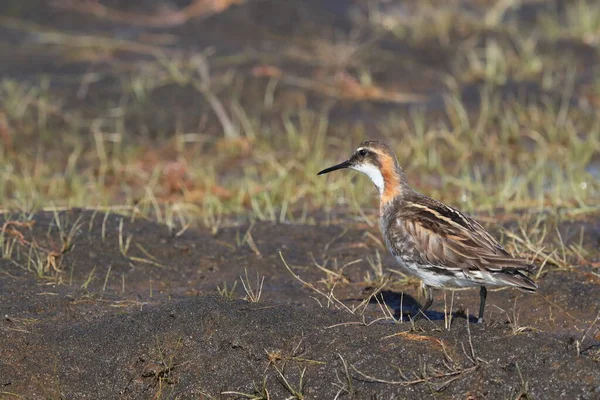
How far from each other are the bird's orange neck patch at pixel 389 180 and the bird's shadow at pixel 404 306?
0.59 metres

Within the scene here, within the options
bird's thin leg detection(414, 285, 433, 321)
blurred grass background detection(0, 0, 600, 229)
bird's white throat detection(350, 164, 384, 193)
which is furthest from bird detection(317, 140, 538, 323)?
blurred grass background detection(0, 0, 600, 229)

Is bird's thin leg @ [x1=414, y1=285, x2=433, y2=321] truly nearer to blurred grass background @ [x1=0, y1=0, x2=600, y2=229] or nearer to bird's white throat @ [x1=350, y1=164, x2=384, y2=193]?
bird's white throat @ [x1=350, y1=164, x2=384, y2=193]

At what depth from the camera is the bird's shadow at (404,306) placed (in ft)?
21.7

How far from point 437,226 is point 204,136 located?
5.58 m

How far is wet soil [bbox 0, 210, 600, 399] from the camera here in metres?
5.25

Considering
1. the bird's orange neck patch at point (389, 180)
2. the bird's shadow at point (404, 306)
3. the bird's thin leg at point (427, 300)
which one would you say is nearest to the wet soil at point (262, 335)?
the bird's shadow at point (404, 306)

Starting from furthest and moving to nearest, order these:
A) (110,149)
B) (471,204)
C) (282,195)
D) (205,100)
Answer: (205,100)
(110,149)
(282,195)
(471,204)

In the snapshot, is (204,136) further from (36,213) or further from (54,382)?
(54,382)

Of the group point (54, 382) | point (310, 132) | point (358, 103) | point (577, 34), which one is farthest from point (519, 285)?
point (577, 34)

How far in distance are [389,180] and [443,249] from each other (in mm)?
1015

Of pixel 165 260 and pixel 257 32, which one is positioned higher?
pixel 257 32

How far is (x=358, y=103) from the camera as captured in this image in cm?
1232

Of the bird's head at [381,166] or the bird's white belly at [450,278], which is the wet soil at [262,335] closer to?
the bird's white belly at [450,278]

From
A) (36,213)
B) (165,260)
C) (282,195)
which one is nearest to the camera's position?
(165,260)
